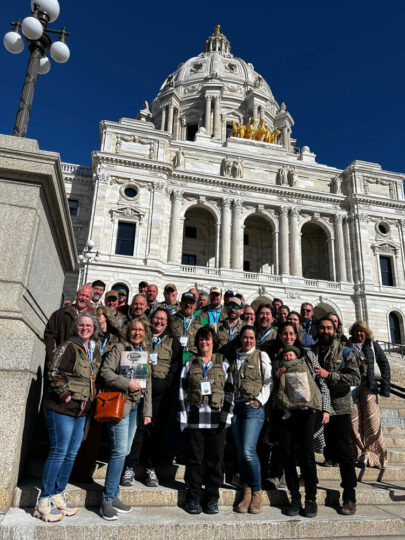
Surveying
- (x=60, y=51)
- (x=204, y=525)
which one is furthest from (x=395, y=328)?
(x=204, y=525)

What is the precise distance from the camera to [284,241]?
1136 inches

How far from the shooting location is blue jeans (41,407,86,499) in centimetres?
343

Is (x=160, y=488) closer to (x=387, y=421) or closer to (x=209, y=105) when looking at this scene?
(x=387, y=421)

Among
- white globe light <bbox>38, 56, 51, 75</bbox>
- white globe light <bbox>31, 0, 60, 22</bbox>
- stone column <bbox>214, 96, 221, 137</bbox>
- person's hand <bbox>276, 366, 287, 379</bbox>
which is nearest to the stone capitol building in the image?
stone column <bbox>214, 96, 221, 137</bbox>

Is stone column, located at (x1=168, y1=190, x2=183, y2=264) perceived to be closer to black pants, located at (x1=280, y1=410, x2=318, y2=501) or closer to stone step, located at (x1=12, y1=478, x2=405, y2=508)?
stone step, located at (x1=12, y1=478, x2=405, y2=508)

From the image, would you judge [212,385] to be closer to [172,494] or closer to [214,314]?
[172,494]

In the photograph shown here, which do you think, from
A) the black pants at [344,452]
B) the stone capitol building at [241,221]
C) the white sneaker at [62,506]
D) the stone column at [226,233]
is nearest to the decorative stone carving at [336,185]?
the stone capitol building at [241,221]

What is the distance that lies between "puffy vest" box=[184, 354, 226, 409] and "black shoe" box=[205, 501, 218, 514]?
37.2 inches

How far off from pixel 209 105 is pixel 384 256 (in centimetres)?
2815

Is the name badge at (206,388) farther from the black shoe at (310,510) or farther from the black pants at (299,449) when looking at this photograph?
the black shoe at (310,510)

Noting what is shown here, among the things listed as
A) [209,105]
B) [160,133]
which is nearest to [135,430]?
[160,133]

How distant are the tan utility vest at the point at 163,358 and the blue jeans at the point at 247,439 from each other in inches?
41.3

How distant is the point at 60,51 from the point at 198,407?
8459mm

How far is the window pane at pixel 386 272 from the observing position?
29203mm
